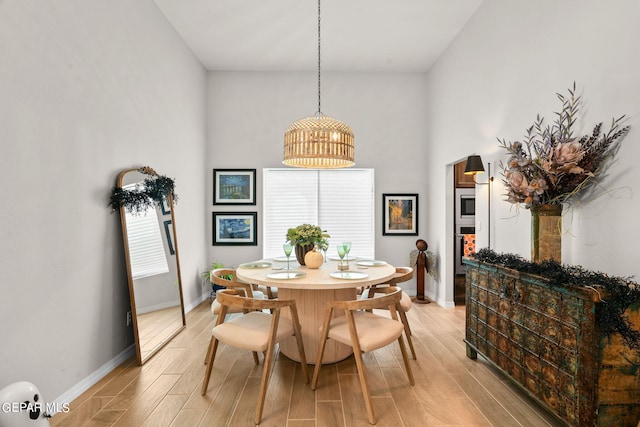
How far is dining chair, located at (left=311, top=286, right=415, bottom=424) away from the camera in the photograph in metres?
2.14

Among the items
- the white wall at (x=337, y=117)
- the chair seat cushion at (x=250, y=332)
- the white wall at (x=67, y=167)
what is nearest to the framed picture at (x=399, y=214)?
the white wall at (x=337, y=117)

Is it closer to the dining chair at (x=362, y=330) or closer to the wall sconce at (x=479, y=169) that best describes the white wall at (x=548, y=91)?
the wall sconce at (x=479, y=169)

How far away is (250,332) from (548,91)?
2851 millimetres

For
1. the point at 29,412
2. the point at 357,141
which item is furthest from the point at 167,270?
the point at 357,141

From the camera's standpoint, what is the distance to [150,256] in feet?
10.5

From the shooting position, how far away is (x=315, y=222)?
5270 millimetres

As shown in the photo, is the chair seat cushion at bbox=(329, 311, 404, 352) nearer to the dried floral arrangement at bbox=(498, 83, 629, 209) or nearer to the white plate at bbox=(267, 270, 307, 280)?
the white plate at bbox=(267, 270, 307, 280)

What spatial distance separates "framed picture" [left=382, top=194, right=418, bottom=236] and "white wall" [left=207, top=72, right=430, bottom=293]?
8cm

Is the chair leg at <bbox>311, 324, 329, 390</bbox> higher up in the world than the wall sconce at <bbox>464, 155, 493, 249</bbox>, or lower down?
lower down

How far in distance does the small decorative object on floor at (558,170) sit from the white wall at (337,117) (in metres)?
2.77

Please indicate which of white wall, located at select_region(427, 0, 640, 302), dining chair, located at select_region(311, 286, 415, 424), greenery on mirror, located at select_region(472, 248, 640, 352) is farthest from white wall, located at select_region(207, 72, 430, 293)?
greenery on mirror, located at select_region(472, 248, 640, 352)

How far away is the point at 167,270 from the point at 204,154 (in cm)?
219

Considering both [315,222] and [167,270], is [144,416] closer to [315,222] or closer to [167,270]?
[167,270]

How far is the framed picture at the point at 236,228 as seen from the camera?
518cm
